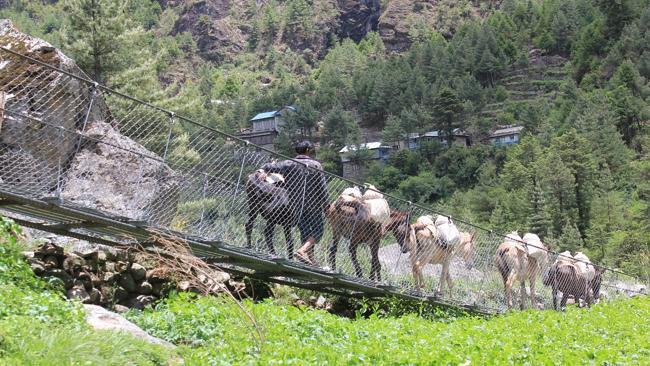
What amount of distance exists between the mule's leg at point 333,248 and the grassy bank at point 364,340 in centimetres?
132

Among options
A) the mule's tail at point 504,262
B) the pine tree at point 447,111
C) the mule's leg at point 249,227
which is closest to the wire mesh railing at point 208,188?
the mule's leg at point 249,227

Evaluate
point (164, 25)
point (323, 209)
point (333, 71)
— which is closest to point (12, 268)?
point (323, 209)

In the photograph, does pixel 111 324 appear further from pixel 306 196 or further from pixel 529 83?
Answer: pixel 529 83

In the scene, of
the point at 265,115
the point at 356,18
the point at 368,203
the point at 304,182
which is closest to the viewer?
the point at 304,182

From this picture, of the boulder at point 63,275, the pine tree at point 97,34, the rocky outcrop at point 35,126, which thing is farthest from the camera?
the pine tree at point 97,34

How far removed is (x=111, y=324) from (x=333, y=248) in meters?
4.42

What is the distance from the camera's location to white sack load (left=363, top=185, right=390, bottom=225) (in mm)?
10844

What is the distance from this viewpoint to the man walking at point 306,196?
32.0ft

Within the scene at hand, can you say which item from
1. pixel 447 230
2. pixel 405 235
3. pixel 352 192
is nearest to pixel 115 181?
pixel 352 192

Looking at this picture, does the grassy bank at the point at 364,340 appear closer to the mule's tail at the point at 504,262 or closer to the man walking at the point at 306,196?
the man walking at the point at 306,196

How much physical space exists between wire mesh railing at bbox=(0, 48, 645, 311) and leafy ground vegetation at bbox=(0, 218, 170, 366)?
1324 millimetres

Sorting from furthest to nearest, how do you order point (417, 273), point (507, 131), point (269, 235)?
point (507, 131) < point (417, 273) < point (269, 235)

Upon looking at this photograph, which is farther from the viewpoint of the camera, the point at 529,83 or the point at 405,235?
the point at 529,83

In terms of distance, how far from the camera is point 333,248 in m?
10.4
